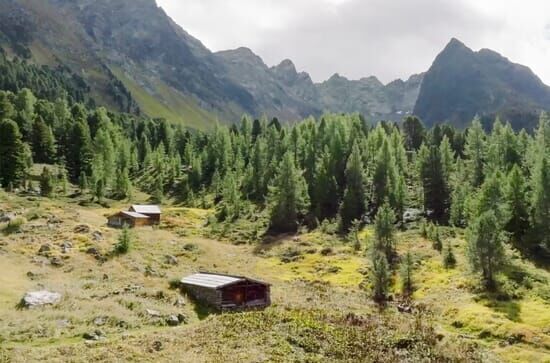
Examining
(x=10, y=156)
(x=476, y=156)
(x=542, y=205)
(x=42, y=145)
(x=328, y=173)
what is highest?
(x=476, y=156)

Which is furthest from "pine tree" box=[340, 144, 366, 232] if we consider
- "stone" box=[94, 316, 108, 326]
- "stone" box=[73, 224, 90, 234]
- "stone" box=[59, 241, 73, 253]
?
"stone" box=[94, 316, 108, 326]

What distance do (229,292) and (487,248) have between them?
28.4 metres

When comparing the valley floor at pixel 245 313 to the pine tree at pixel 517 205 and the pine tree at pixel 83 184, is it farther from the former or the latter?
the pine tree at pixel 83 184

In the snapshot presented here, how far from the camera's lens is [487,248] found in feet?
194

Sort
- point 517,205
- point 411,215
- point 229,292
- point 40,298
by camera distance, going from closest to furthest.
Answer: point 40,298 < point 229,292 < point 517,205 < point 411,215

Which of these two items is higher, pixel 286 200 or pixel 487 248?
pixel 286 200

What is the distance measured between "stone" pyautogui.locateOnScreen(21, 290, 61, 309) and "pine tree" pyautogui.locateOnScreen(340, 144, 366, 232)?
56.1 metres

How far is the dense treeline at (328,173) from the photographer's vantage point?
2943 inches

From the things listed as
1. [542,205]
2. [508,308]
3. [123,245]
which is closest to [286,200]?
[123,245]

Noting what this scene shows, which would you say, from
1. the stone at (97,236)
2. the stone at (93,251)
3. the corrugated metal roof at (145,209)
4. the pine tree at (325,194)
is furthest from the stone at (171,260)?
the pine tree at (325,194)

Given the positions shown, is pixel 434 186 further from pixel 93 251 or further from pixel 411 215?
pixel 93 251

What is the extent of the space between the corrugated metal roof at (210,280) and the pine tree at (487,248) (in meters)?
25.8

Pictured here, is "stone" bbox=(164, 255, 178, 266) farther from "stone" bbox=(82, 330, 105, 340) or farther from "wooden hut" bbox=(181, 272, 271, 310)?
"stone" bbox=(82, 330, 105, 340)

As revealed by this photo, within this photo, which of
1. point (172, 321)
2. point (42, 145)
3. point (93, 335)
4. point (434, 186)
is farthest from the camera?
point (42, 145)
